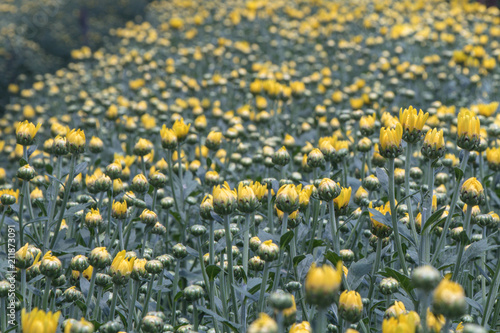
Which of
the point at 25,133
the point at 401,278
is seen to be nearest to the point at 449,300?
the point at 401,278

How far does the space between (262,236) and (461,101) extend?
412 centimetres

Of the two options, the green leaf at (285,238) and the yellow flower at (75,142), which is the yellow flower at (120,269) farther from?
the yellow flower at (75,142)

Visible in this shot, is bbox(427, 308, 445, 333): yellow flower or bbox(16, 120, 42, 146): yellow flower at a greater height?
bbox(427, 308, 445, 333): yellow flower

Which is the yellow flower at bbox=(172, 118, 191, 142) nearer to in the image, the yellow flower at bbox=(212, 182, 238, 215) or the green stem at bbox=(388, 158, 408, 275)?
the yellow flower at bbox=(212, 182, 238, 215)

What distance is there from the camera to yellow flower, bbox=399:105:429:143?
2.20 meters

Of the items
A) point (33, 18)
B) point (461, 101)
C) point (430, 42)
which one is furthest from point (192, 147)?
point (33, 18)

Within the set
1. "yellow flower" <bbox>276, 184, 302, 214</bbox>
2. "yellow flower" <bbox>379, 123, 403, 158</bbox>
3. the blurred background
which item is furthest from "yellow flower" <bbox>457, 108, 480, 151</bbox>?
the blurred background

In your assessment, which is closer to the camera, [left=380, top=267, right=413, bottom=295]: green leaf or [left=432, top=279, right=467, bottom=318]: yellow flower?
[left=432, top=279, right=467, bottom=318]: yellow flower

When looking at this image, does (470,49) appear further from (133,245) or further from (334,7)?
(133,245)

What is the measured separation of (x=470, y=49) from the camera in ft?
20.5

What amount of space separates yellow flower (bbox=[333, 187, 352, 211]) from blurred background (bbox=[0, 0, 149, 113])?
356 inches

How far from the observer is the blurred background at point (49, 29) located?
10328 millimetres

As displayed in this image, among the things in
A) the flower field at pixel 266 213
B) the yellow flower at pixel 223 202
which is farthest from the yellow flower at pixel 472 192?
the yellow flower at pixel 223 202

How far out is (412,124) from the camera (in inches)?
87.1
